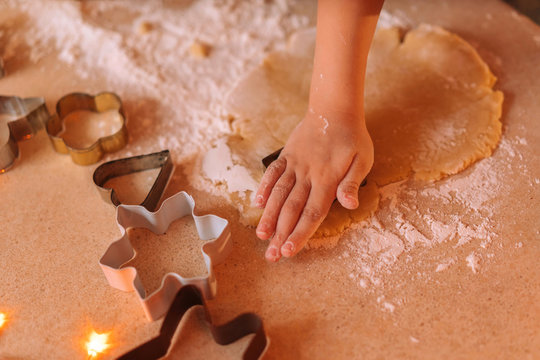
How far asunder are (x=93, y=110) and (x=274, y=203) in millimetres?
806

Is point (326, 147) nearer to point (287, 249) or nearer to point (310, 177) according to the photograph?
point (310, 177)

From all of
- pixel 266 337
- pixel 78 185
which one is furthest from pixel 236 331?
pixel 78 185

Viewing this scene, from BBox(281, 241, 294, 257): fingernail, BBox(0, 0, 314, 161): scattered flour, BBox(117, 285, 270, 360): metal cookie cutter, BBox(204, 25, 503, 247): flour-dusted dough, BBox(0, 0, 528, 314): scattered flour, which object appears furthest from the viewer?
BBox(0, 0, 314, 161): scattered flour

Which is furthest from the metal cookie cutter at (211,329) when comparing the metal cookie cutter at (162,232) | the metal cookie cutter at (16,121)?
the metal cookie cutter at (16,121)

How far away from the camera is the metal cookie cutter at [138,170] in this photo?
125 cm

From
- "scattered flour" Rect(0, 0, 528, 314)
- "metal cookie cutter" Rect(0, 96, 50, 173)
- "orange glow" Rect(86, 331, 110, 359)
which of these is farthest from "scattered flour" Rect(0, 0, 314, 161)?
"orange glow" Rect(86, 331, 110, 359)

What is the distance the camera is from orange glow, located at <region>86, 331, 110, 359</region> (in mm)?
1008

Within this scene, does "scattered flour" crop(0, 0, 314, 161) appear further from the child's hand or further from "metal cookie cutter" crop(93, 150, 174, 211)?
the child's hand

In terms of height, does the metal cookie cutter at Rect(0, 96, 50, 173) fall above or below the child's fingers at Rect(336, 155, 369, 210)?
above

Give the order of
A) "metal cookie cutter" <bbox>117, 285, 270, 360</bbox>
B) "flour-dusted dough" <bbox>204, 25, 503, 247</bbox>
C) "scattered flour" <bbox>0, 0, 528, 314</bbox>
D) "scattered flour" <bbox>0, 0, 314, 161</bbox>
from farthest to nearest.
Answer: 1. "scattered flour" <bbox>0, 0, 314, 161</bbox>
2. "flour-dusted dough" <bbox>204, 25, 503, 247</bbox>
3. "scattered flour" <bbox>0, 0, 528, 314</bbox>
4. "metal cookie cutter" <bbox>117, 285, 270, 360</bbox>

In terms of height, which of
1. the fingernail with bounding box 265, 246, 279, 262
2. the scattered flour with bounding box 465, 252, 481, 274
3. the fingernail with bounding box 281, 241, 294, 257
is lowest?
the scattered flour with bounding box 465, 252, 481, 274

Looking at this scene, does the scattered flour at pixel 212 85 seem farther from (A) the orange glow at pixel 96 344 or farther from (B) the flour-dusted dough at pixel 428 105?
(A) the orange glow at pixel 96 344

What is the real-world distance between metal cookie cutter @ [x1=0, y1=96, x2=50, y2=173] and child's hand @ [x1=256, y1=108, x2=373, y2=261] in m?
0.81

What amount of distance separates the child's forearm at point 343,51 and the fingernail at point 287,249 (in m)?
0.42
